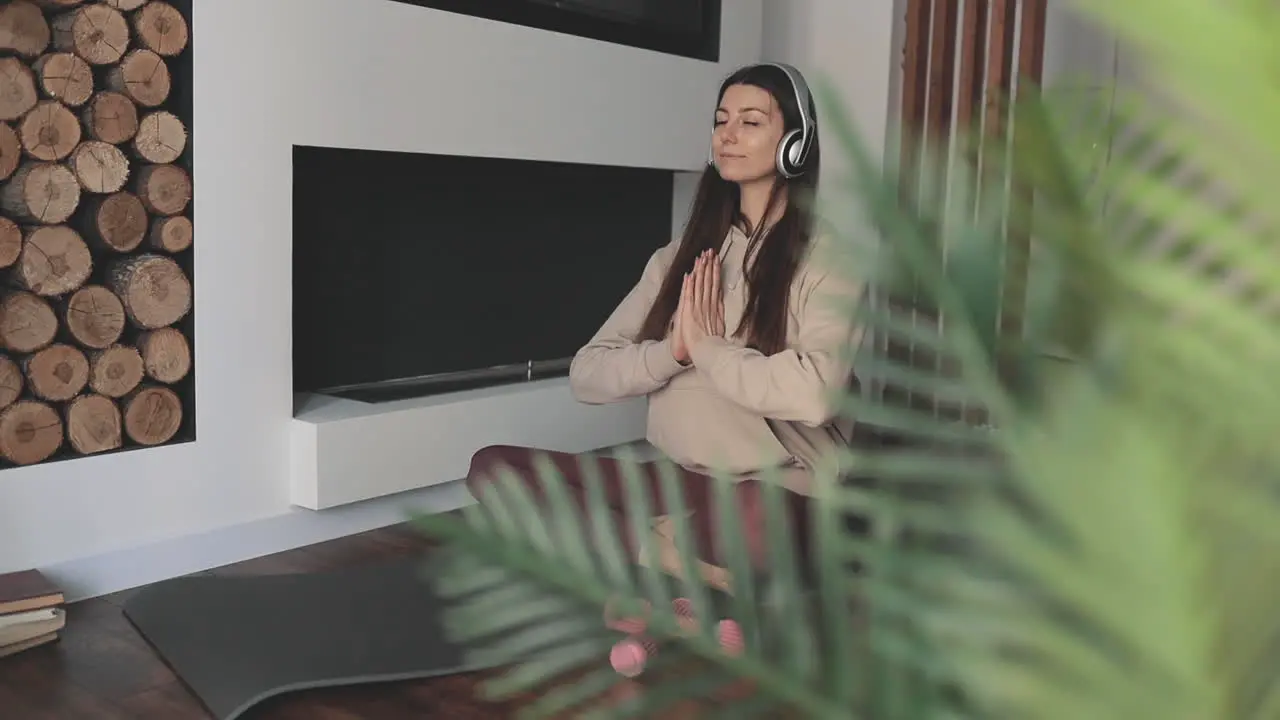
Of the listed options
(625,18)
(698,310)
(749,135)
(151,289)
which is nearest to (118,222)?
(151,289)

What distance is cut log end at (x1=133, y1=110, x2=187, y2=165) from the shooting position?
2.56 metres

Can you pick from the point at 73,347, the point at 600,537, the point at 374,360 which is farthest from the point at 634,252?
the point at 600,537

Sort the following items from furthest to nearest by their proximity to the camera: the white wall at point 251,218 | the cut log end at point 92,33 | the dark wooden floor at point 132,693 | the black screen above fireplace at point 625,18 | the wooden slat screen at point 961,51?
the wooden slat screen at point 961,51
the black screen above fireplace at point 625,18
the white wall at point 251,218
the cut log end at point 92,33
the dark wooden floor at point 132,693

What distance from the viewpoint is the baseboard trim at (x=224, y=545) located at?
8.40 ft

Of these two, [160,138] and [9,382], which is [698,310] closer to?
[160,138]

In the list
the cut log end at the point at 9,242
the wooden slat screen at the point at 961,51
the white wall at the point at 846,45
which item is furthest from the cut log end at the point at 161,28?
the white wall at the point at 846,45

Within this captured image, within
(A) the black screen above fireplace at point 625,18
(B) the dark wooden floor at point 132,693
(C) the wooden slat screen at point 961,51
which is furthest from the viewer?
(C) the wooden slat screen at point 961,51

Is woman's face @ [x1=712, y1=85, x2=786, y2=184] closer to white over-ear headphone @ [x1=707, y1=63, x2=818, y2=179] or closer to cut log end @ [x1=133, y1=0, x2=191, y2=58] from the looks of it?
white over-ear headphone @ [x1=707, y1=63, x2=818, y2=179]

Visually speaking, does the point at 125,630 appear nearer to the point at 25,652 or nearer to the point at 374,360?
the point at 25,652

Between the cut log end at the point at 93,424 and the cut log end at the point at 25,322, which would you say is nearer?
the cut log end at the point at 25,322

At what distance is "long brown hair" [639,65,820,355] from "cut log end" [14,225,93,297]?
1211 mm

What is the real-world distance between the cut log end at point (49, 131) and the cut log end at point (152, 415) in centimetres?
54

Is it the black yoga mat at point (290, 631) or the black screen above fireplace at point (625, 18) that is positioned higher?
the black screen above fireplace at point (625, 18)

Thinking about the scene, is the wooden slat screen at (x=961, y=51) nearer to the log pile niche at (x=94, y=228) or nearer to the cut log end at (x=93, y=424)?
the log pile niche at (x=94, y=228)
